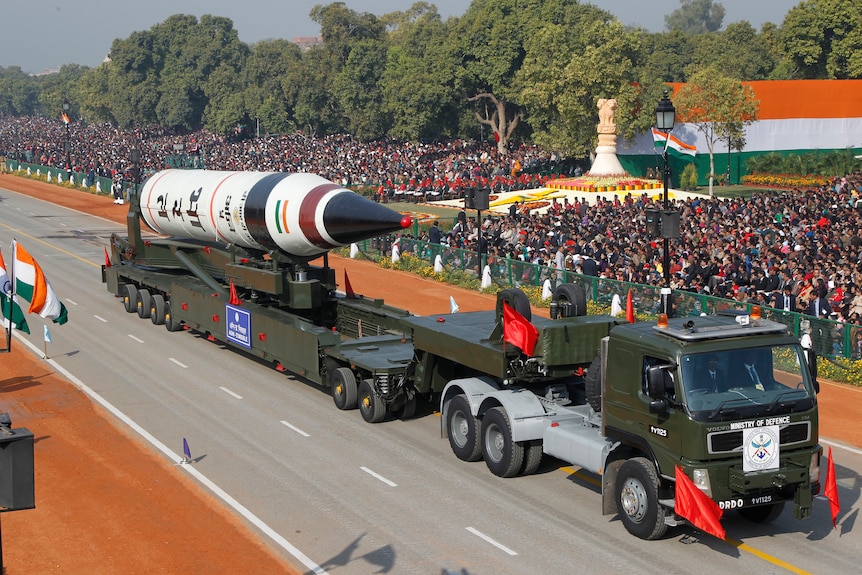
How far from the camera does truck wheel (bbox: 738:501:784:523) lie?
14188 mm

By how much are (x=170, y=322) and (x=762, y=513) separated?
18850mm

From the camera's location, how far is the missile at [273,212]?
22.4 m

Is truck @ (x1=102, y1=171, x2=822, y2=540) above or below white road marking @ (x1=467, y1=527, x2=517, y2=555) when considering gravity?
above

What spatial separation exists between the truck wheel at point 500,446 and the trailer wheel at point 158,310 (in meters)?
15.4

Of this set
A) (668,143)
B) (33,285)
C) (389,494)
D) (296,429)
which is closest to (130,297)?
(33,285)

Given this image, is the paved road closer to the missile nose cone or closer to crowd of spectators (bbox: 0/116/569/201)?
the missile nose cone

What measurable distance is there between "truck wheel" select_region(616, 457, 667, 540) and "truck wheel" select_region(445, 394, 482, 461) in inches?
129

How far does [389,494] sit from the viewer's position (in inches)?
637

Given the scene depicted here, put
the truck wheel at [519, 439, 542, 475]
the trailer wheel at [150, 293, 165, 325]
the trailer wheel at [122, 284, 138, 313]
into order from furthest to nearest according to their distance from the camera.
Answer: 1. the trailer wheel at [122, 284, 138, 313]
2. the trailer wheel at [150, 293, 165, 325]
3. the truck wheel at [519, 439, 542, 475]

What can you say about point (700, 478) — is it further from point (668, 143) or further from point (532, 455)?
point (668, 143)

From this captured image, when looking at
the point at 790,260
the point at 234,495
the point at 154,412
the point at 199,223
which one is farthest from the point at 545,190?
the point at 234,495

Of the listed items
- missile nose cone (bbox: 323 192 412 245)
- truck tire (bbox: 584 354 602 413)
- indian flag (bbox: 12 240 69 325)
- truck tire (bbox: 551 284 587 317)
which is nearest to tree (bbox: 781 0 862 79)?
missile nose cone (bbox: 323 192 412 245)

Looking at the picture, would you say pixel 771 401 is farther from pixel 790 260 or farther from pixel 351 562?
pixel 790 260

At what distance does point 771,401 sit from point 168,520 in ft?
27.5
